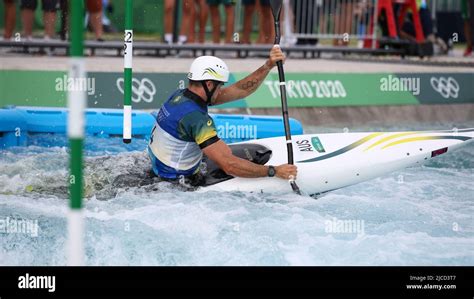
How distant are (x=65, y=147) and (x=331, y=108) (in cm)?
392

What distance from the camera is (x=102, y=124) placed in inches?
380

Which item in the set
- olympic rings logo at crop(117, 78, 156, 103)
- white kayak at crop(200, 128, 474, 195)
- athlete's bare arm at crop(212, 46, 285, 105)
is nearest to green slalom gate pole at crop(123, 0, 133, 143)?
athlete's bare arm at crop(212, 46, 285, 105)

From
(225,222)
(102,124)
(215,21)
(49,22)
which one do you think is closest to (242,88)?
(225,222)

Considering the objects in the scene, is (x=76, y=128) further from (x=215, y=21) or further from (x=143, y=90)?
(x=215, y=21)

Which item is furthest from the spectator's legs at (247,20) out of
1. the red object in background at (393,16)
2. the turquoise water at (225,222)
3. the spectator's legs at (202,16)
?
the turquoise water at (225,222)

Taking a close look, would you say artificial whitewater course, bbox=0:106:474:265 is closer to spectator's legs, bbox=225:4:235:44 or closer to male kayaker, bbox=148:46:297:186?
male kayaker, bbox=148:46:297:186

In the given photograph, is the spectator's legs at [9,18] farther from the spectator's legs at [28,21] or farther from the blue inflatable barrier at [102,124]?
the blue inflatable barrier at [102,124]

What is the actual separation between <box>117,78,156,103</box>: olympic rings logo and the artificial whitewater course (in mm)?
1997

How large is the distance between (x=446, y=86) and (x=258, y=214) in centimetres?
687

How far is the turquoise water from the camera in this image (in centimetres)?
594

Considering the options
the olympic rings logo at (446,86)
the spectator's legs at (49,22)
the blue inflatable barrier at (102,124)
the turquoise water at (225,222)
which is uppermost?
the spectator's legs at (49,22)

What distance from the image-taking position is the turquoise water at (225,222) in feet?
19.5

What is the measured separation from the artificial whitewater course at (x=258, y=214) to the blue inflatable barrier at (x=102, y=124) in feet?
1.53
